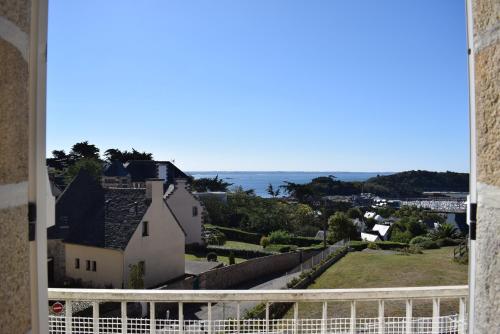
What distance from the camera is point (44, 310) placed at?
916 millimetres

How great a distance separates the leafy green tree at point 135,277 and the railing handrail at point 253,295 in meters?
12.5

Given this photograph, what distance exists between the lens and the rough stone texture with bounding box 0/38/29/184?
72cm

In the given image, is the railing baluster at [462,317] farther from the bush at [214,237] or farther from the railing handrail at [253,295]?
the bush at [214,237]

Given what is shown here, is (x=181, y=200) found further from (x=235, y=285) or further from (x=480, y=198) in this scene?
(x=480, y=198)

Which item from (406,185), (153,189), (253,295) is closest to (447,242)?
(153,189)

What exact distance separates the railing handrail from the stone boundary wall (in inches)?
519

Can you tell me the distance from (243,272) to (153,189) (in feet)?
20.8

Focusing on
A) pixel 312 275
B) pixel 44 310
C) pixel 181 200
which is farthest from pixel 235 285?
pixel 44 310

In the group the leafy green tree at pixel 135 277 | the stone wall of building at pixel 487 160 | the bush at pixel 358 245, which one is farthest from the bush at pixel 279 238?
the stone wall of building at pixel 487 160

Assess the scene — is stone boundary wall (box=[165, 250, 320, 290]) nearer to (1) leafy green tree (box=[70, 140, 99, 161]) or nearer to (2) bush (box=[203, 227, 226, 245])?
(2) bush (box=[203, 227, 226, 245])

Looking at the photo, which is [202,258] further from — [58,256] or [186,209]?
[58,256]

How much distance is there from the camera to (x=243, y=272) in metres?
19.4

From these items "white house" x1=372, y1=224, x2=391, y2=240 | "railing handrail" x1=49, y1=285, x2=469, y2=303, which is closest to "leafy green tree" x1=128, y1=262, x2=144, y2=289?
"railing handrail" x1=49, y1=285, x2=469, y2=303

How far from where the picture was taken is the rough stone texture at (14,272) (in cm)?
73
